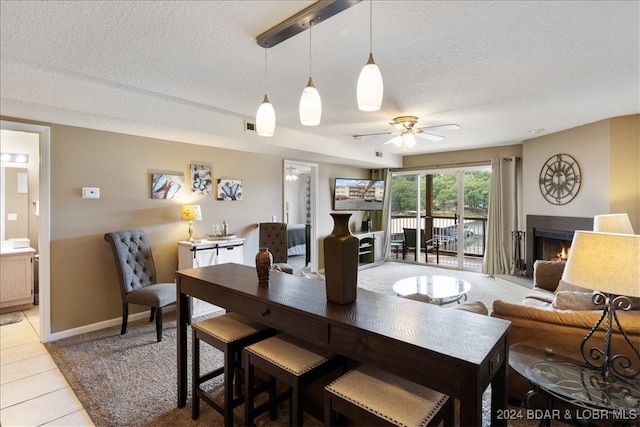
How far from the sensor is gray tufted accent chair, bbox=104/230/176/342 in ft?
10.9

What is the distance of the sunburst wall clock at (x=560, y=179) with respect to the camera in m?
4.72

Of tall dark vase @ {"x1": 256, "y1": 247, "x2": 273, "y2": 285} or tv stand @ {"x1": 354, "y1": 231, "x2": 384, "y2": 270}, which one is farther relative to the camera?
tv stand @ {"x1": 354, "y1": 231, "x2": 384, "y2": 270}

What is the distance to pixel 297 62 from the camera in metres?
2.50

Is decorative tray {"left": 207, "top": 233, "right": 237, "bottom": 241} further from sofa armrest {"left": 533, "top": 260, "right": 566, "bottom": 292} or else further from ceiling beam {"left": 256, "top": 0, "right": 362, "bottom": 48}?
sofa armrest {"left": 533, "top": 260, "right": 566, "bottom": 292}

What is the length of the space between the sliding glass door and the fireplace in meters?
1.17

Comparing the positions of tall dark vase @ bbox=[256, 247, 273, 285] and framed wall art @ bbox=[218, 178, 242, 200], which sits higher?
framed wall art @ bbox=[218, 178, 242, 200]

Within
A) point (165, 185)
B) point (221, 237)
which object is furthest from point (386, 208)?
point (165, 185)

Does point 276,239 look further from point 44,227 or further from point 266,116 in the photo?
point 266,116

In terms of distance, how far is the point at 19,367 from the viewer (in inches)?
111

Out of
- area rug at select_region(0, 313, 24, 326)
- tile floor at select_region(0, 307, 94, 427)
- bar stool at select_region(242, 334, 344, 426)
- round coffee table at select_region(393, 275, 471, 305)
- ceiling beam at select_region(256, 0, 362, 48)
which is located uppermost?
ceiling beam at select_region(256, 0, 362, 48)

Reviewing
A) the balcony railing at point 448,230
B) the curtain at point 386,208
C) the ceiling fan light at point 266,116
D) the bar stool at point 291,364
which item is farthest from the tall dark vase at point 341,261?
the curtain at point 386,208

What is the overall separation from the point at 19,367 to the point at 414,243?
21.9 feet

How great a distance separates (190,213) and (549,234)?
18.0 feet

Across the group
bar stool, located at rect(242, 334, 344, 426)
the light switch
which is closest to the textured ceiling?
the light switch
